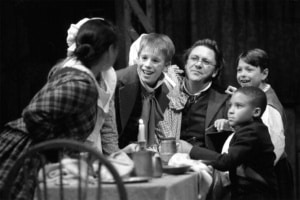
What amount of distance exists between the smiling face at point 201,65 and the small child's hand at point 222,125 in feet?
1.33

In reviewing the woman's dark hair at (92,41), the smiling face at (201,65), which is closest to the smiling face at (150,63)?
the smiling face at (201,65)

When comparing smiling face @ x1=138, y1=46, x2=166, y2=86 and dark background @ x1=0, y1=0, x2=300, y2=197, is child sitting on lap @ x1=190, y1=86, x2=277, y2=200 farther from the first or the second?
dark background @ x1=0, y1=0, x2=300, y2=197

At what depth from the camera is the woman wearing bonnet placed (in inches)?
153

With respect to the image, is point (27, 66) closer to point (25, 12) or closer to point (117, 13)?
point (25, 12)

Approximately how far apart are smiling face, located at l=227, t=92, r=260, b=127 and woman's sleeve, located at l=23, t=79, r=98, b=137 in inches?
52.2

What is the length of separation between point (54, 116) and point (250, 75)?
235 centimetres

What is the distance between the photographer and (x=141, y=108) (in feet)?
18.0

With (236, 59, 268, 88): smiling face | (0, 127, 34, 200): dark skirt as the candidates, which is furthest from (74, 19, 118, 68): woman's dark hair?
(236, 59, 268, 88): smiling face

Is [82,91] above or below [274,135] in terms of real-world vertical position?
above

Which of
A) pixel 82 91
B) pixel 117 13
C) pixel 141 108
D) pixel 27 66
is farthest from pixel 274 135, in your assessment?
pixel 27 66

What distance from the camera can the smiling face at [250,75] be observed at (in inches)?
231

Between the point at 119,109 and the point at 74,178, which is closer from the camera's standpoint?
the point at 74,178

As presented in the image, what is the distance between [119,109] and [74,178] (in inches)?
67.4

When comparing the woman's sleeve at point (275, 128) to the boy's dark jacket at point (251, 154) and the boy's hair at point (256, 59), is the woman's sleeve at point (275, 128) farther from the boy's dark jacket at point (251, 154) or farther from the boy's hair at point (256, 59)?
the boy's dark jacket at point (251, 154)
